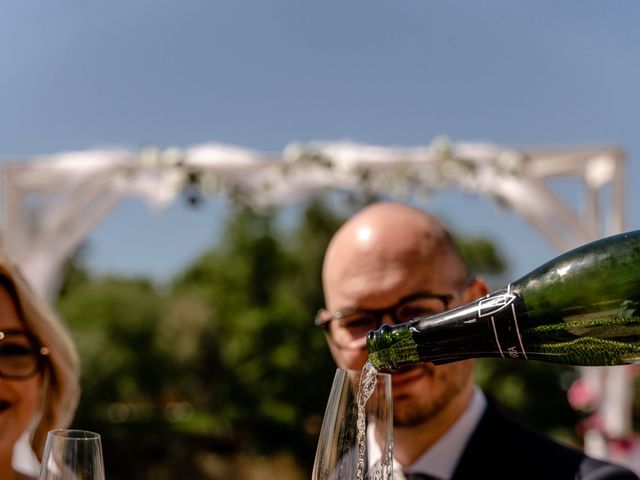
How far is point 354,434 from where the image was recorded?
1072 millimetres

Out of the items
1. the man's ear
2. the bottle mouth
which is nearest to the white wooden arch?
the man's ear

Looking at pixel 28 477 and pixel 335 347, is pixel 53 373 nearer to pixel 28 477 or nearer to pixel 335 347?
pixel 28 477

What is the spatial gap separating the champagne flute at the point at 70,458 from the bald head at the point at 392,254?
75 centimetres

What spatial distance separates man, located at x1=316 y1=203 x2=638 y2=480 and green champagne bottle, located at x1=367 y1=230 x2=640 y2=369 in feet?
1.89

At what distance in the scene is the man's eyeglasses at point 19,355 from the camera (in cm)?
172

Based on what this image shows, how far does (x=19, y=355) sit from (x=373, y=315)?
783 mm

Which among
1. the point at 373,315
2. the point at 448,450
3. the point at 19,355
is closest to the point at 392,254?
the point at 373,315

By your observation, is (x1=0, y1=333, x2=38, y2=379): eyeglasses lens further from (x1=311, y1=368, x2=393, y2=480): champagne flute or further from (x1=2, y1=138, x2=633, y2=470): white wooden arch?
(x1=2, y1=138, x2=633, y2=470): white wooden arch

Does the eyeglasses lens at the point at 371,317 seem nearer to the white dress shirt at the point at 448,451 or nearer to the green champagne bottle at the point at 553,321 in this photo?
the white dress shirt at the point at 448,451

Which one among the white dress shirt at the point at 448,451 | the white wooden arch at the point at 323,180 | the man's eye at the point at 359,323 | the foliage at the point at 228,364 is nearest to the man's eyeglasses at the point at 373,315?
the man's eye at the point at 359,323

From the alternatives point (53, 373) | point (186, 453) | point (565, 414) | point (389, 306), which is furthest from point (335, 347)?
point (565, 414)

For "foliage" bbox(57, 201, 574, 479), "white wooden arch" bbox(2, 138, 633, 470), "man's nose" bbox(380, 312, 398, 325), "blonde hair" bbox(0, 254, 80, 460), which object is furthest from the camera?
"foliage" bbox(57, 201, 574, 479)

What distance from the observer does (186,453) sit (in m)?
16.7

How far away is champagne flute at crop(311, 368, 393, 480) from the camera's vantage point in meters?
1.05
